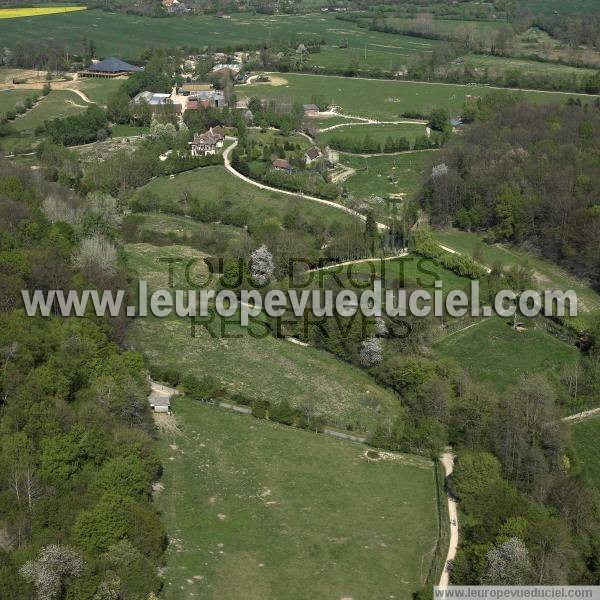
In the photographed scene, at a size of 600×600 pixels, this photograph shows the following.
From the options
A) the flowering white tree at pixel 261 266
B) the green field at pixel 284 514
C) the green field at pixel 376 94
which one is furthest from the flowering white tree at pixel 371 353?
the green field at pixel 376 94

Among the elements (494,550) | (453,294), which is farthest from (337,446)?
(453,294)

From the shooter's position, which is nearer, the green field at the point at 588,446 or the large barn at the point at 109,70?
the green field at the point at 588,446

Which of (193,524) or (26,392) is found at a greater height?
(26,392)

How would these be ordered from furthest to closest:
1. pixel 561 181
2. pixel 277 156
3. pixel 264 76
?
pixel 264 76 → pixel 277 156 → pixel 561 181

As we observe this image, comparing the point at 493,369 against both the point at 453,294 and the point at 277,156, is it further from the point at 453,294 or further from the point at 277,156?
the point at 277,156

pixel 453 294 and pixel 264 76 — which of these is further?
pixel 264 76

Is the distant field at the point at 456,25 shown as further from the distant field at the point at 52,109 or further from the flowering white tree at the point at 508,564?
the flowering white tree at the point at 508,564

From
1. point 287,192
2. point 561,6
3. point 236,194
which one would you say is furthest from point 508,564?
point 561,6
